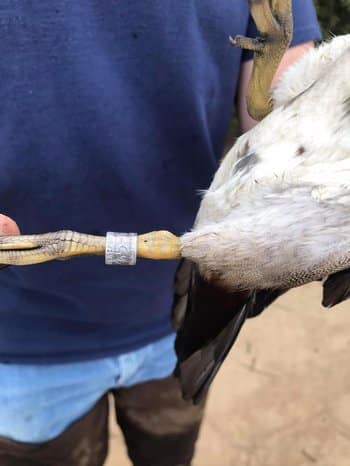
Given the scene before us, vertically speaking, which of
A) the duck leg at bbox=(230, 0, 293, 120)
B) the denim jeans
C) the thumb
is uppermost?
the duck leg at bbox=(230, 0, 293, 120)

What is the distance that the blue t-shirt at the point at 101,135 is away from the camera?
2.91 feet

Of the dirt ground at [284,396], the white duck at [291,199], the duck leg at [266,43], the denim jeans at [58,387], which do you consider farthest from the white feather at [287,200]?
the dirt ground at [284,396]

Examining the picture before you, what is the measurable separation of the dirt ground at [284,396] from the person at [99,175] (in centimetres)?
78

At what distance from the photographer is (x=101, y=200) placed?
1.04 meters

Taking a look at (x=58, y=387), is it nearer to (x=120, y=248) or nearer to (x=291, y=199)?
(x=120, y=248)

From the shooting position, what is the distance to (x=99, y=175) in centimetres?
100

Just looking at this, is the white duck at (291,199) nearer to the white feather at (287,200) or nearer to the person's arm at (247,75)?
the white feather at (287,200)

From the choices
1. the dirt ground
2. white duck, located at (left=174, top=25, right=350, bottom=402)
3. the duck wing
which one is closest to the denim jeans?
the duck wing

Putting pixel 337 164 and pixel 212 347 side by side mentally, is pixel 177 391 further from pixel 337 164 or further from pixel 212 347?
pixel 337 164

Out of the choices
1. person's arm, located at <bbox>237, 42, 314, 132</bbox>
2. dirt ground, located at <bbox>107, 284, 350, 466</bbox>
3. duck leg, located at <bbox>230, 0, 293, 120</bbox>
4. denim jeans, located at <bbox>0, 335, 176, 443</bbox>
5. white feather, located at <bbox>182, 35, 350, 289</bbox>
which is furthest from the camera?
dirt ground, located at <bbox>107, 284, 350, 466</bbox>

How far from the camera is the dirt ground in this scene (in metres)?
2.07

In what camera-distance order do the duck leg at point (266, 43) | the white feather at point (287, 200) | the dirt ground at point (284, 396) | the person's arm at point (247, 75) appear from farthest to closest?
1. the dirt ground at point (284, 396)
2. the person's arm at point (247, 75)
3. the duck leg at point (266, 43)
4. the white feather at point (287, 200)

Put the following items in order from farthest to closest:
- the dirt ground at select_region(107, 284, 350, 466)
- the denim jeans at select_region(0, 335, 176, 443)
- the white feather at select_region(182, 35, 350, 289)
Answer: the dirt ground at select_region(107, 284, 350, 466) < the denim jeans at select_region(0, 335, 176, 443) < the white feather at select_region(182, 35, 350, 289)

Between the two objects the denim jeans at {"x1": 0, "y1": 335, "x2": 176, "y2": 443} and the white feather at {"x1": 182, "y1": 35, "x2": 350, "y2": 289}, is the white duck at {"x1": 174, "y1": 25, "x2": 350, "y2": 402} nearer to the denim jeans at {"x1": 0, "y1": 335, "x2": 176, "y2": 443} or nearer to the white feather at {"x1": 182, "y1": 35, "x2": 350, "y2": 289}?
the white feather at {"x1": 182, "y1": 35, "x2": 350, "y2": 289}
